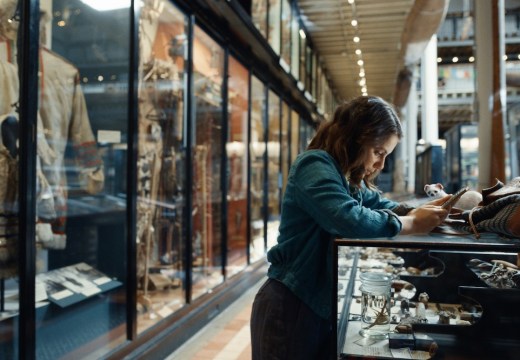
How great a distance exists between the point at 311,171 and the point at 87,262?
3351mm

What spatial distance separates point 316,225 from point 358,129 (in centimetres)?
27

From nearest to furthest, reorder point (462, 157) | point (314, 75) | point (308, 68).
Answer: point (462, 157), point (308, 68), point (314, 75)

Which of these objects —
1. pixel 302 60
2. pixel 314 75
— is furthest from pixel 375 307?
pixel 314 75

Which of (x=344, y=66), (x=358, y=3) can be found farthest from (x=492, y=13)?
(x=344, y=66)

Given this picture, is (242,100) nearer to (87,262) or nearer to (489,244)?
(87,262)

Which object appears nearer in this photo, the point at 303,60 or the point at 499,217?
the point at 499,217

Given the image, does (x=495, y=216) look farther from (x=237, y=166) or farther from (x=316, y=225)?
(x=237, y=166)

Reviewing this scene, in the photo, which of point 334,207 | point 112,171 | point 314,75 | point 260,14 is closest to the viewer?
point 334,207

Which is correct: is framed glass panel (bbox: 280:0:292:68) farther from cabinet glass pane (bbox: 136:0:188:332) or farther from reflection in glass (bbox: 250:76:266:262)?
cabinet glass pane (bbox: 136:0:188:332)

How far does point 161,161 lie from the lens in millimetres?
3980

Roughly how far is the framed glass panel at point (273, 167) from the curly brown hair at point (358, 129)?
5.94 m

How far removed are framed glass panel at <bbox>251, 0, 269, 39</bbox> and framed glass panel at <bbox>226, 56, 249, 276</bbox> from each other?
53cm

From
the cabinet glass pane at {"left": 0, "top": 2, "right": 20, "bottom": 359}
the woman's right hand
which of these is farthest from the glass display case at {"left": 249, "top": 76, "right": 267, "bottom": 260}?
the woman's right hand

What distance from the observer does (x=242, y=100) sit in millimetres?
5711
